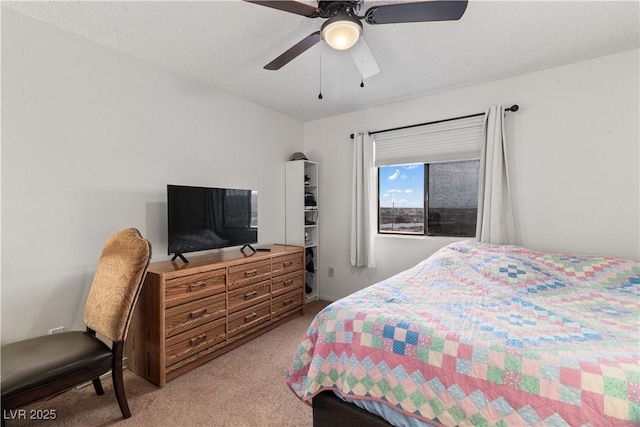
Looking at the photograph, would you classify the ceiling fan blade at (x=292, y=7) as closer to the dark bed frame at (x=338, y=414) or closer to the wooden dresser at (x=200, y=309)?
the wooden dresser at (x=200, y=309)

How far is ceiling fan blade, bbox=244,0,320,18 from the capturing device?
1.36m

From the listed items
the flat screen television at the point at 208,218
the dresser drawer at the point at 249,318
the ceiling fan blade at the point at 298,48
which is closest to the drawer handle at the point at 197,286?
the flat screen television at the point at 208,218

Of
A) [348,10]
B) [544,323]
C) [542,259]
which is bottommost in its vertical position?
[544,323]

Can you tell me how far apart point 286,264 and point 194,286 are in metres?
1.11

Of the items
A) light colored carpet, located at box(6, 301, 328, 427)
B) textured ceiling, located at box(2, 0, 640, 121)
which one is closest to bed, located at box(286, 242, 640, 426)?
light colored carpet, located at box(6, 301, 328, 427)

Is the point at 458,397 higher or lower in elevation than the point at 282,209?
lower

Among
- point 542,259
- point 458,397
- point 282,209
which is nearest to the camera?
point 458,397

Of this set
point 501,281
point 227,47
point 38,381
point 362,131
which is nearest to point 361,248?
point 362,131

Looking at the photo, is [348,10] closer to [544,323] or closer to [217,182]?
[544,323]

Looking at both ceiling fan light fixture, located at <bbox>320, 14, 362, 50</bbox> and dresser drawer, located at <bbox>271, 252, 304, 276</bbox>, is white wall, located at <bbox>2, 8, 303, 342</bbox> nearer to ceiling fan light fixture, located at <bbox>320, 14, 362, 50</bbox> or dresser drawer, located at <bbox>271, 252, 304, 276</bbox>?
dresser drawer, located at <bbox>271, 252, 304, 276</bbox>

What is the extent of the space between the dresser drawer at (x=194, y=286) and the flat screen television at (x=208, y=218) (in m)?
0.28

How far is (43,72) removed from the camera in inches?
76.6

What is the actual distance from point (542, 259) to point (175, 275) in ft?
9.28

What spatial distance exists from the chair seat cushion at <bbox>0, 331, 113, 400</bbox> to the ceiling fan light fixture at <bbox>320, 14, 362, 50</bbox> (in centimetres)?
219
